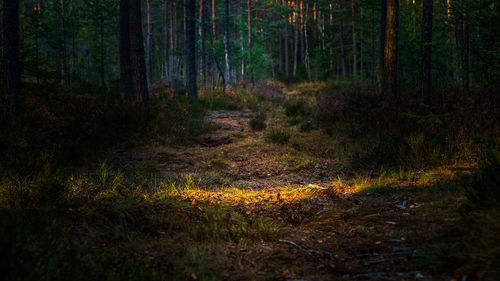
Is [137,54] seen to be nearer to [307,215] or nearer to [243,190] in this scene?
[243,190]

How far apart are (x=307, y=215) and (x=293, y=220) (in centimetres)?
26

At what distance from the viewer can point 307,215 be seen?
167 inches

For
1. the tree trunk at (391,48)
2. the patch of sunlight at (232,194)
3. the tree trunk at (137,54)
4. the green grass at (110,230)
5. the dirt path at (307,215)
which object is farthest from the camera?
the tree trunk at (391,48)

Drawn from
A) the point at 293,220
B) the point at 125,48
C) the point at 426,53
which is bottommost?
the point at 293,220

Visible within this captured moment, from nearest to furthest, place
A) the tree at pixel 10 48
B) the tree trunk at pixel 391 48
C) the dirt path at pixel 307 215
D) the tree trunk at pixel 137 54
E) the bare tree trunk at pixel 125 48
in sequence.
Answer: the dirt path at pixel 307 215
the tree at pixel 10 48
the tree trunk at pixel 137 54
the tree trunk at pixel 391 48
the bare tree trunk at pixel 125 48

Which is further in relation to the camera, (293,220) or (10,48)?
(10,48)

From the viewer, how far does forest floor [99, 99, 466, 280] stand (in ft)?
9.21

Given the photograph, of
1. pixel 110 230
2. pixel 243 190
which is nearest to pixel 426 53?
pixel 243 190

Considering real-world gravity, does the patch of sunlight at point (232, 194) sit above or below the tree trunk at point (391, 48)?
below

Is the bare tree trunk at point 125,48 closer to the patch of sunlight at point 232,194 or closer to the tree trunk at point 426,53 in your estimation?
the patch of sunlight at point 232,194

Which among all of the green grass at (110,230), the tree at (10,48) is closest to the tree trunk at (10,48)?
the tree at (10,48)

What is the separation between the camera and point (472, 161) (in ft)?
17.8

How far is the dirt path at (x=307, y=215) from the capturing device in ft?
9.19

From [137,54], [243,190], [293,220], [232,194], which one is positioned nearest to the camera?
[293,220]
